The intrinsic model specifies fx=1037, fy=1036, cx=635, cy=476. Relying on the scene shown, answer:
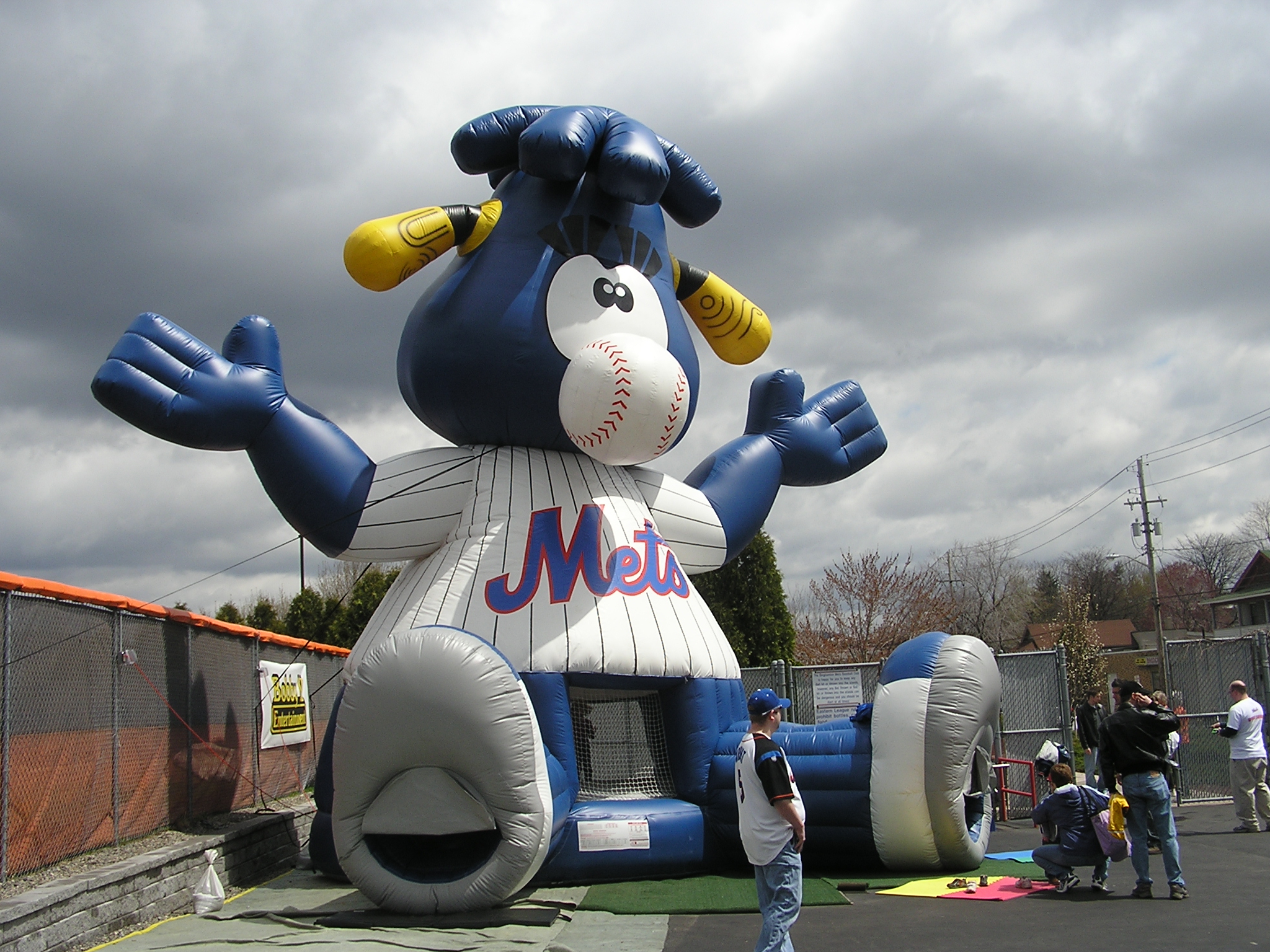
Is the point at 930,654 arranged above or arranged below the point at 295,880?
above

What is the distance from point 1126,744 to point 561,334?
4.59 meters

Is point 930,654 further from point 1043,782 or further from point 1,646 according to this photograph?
point 1,646

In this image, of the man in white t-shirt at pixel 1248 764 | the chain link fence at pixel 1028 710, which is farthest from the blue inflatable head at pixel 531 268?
the man in white t-shirt at pixel 1248 764

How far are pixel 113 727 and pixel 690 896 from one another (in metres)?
3.73

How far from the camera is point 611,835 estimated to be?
6.68 meters

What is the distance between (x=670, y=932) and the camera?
5.59 meters

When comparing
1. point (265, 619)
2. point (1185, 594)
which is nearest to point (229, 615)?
point (265, 619)

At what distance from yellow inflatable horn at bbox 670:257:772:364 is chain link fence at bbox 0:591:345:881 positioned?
478 cm

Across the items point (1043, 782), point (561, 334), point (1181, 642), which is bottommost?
point (1043, 782)

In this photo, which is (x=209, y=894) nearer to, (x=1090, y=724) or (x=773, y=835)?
(x=773, y=835)

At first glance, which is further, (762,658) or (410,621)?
(762,658)

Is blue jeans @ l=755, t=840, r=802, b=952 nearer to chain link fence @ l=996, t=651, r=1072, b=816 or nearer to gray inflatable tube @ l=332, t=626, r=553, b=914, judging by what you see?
gray inflatable tube @ l=332, t=626, r=553, b=914

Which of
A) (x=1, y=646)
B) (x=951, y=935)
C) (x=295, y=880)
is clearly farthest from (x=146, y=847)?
(x=951, y=935)

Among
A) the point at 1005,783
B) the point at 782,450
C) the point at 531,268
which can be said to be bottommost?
the point at 1005,783
